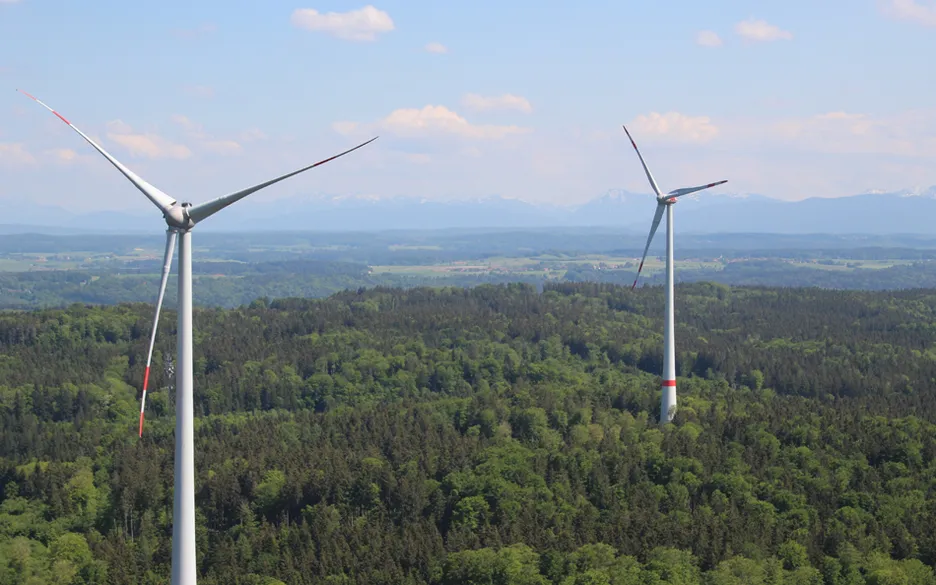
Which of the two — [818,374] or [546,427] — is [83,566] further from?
[818,374]

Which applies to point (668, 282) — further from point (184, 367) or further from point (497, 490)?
point (184, 367)

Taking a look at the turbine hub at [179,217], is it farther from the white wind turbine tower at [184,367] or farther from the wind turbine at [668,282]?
the wind turbine at [668,282]

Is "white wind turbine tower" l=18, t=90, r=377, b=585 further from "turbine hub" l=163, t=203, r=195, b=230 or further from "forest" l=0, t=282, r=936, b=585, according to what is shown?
"forest" l=0, t=282, r=936, b=585

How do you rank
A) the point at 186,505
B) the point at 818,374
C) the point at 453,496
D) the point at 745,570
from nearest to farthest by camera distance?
the point at 186,505, the point at 745,570, the point at 453,496, the point at 818,374

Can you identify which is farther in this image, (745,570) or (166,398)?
(166,398)

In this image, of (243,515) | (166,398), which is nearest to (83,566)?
(243,515)

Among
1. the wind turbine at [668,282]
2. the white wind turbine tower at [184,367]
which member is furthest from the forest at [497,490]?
the white wind turbine tower at [184,367]

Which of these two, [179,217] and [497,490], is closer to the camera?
[179,217]

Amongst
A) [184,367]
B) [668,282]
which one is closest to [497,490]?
[668,282]
